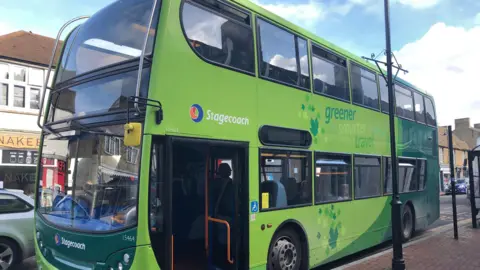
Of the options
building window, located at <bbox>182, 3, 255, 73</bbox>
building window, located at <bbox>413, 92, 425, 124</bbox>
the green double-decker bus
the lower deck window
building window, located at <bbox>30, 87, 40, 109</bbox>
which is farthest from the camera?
building window, located at <bbox>30, 87, 40, 109</bbox>

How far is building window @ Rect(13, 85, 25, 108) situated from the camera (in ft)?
59.5

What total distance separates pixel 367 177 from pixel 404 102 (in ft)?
11.5

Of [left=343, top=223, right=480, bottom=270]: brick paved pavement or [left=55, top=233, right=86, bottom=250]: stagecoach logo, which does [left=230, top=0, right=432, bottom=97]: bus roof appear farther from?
[left=343, top=223, right=480, bottom=270]: brick paved pavement

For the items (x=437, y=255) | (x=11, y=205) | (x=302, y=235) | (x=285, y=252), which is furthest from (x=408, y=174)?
(x=11, y=205)

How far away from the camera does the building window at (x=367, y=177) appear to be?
27.4 ft

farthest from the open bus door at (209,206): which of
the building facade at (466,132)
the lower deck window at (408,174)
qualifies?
the building facade at (466,132)

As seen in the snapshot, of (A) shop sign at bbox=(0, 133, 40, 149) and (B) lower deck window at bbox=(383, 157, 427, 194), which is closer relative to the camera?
(B) lower deck window at bbox=(383, 157, 427, 194)

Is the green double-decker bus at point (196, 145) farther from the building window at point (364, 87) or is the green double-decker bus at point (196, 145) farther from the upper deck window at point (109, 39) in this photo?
the building window at point (364, 87)

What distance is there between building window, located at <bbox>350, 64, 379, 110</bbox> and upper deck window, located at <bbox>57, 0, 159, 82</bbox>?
520 cm

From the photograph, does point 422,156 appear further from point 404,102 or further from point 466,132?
point 466,132

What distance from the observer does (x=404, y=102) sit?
36.3 feet

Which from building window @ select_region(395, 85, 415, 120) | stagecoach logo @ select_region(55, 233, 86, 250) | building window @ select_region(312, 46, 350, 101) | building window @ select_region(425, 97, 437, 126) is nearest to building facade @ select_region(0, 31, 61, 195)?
stagecoach logo @ select_region(55, 233, 86, 250)

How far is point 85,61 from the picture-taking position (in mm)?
5434

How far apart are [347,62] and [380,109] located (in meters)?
1.88
